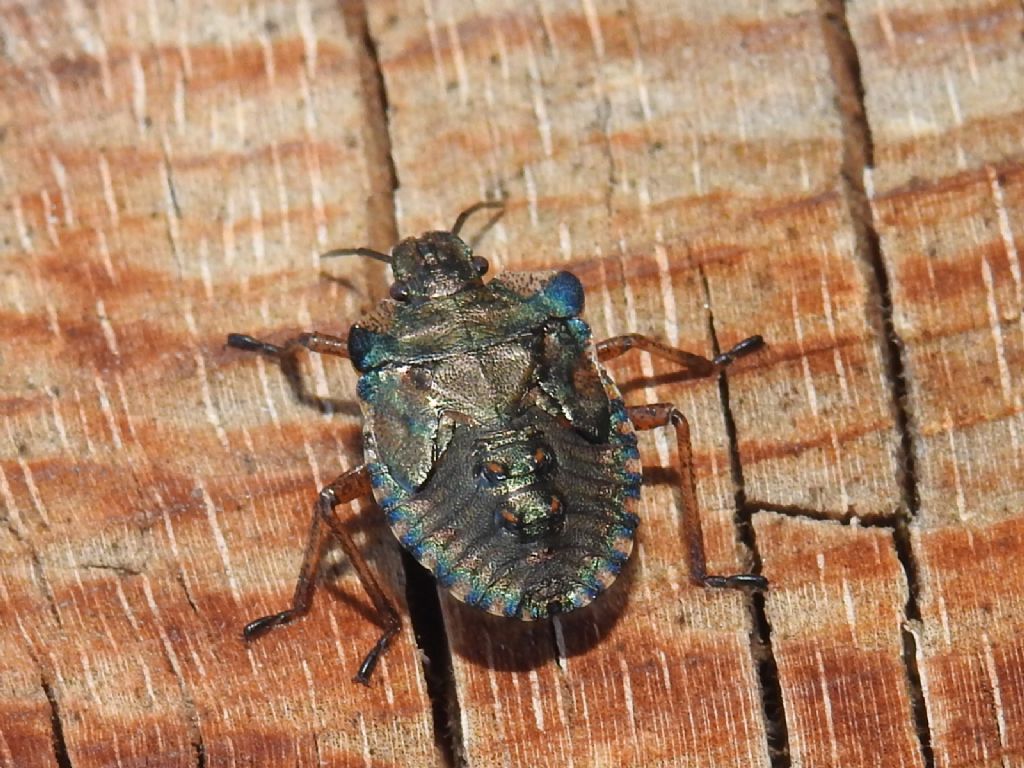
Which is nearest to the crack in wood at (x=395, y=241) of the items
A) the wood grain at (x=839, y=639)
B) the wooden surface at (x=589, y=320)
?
the wooden surface at (x=589, y=320)

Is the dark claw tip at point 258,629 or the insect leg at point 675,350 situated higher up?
the insect leg at point 675,350

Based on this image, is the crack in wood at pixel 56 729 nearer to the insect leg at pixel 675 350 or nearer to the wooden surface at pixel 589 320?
the wooden surface at pixel 589 320

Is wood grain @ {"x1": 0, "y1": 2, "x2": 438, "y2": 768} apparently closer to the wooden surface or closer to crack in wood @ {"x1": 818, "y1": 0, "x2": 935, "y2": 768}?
the wooden surface

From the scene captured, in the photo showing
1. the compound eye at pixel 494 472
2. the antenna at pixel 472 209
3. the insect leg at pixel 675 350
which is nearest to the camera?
the compound eye at pixel 494 472

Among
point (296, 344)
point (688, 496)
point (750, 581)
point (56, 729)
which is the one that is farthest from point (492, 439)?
point (56, 729)

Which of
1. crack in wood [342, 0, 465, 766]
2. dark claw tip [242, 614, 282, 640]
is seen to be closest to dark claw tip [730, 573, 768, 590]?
crack in wood [342, 0, 465, 766]

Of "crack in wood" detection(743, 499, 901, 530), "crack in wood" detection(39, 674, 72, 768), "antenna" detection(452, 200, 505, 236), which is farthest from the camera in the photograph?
"antenna" detection(452, 200, 505, 236)
